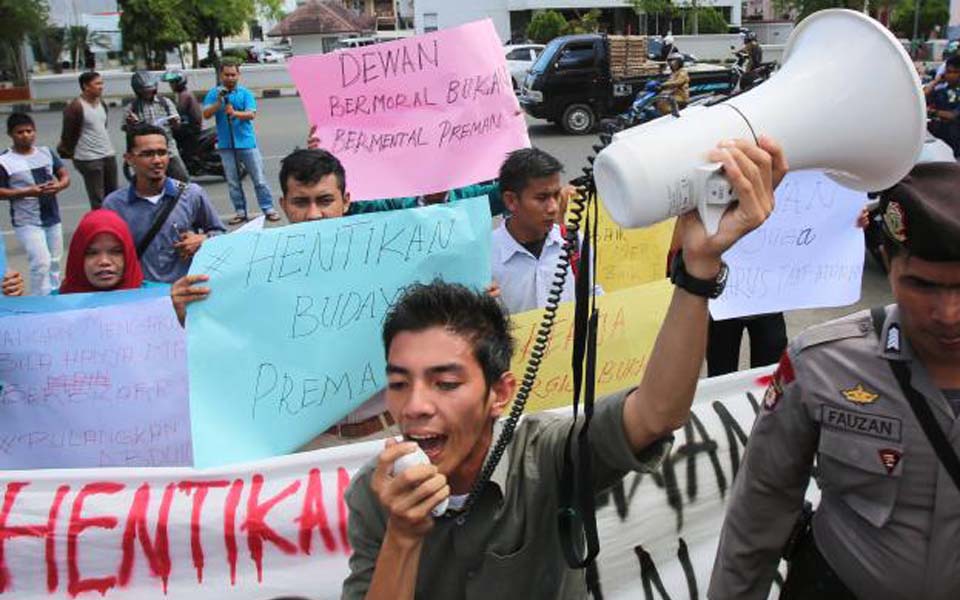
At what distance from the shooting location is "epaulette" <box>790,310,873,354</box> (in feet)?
5.60

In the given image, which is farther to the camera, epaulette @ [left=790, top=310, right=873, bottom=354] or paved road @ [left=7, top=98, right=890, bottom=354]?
paved road @ [left=7, top=98, right=890, bottom=354]

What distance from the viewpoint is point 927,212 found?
1533 mm

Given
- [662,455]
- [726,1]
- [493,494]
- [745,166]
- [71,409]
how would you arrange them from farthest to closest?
[726,1] < [71,409] < [493,494] < [662,455] < [745,166]

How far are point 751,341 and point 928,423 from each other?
6.37 ft

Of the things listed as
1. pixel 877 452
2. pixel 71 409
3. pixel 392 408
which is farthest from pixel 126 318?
pixel 877 452

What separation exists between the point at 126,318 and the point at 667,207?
2.06m

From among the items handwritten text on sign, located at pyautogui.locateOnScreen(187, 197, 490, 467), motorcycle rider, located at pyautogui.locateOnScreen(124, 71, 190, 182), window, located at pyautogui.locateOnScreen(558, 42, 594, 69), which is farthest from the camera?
window, located at pyautogui.locateOnScreen(558, 42, 594, 69)

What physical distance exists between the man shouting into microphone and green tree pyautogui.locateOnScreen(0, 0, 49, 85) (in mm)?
33662

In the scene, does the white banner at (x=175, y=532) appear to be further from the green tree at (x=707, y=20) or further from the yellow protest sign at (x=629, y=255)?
the green tree at (x=707, y=20)

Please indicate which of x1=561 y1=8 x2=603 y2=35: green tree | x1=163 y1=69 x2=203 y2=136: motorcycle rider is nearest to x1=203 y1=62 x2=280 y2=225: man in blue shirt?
x1=163 y1=69 x2=203 y2=136: motorcycle rider

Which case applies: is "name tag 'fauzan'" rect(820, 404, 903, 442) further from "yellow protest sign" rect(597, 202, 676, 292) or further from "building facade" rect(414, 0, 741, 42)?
"building facade" rect(414, 0, 741, 42)

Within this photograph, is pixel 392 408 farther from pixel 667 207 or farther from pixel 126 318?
pixel 126 318

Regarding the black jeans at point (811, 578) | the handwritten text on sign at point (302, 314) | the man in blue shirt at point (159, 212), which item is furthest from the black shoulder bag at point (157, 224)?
the black jeans at point (811, 578)

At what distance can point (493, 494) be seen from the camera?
60.2 inches
